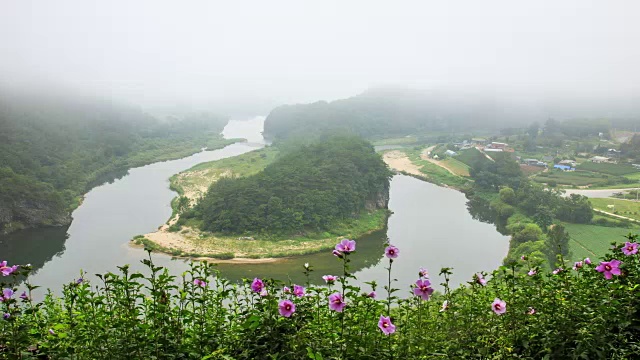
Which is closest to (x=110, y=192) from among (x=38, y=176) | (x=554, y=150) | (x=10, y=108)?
(x=38, y=176)

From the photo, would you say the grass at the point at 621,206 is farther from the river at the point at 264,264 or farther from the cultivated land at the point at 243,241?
the cultivated land at the point at 243,241

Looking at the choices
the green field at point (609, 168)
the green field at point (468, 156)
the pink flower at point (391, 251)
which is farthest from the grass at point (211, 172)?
the green field at point (609, 168)

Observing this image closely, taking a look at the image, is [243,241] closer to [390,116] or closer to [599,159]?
[599,159]

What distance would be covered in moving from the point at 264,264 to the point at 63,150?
1886 inches

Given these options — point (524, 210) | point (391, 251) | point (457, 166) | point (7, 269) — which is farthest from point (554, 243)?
point (457, 166)

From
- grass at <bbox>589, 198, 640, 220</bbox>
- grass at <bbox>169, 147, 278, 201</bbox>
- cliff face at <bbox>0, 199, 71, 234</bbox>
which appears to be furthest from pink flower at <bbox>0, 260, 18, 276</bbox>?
grass at <bbox>589, 198, 640, 220</bbox>

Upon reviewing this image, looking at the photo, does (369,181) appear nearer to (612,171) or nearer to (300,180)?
(300,180)

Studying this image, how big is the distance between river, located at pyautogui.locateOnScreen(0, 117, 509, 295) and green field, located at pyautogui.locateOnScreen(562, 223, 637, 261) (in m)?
5.42

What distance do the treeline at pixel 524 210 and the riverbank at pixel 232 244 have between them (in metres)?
14.1

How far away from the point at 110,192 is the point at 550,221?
165 feet

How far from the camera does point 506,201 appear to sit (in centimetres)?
4497

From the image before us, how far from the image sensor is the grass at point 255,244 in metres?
30.5

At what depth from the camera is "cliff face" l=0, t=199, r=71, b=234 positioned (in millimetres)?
34875

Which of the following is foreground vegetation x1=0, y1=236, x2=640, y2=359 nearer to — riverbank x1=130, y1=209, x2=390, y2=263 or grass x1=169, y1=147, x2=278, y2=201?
riverbank x1=130, y1=209, x2=390, y2=263
